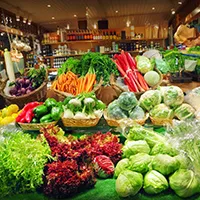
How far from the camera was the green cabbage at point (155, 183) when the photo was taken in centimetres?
117

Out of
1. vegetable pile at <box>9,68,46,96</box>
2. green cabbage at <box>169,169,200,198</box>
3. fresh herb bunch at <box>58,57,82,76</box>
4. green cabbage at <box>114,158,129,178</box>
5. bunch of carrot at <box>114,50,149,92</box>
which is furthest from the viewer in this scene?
fresh herb bunch at <box>58,57,82,76</box>

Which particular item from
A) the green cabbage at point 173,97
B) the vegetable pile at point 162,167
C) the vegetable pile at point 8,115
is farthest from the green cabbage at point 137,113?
the vegetable pile at point 8,115

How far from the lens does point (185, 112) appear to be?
1864 millimetres

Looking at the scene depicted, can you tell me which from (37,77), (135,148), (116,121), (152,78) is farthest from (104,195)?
(37,77)

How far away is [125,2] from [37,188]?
9.81 meters

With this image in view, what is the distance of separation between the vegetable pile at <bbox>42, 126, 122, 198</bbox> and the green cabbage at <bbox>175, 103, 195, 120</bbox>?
585 mm

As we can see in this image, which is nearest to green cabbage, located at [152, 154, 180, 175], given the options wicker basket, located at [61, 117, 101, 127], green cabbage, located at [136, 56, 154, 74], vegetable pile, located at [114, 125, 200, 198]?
vegetable pile, located at [114, 125, 200, 198]

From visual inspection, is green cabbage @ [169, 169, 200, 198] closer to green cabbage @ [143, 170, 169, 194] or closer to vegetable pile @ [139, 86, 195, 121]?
green cabbage @ [143, 170, 169, 194]

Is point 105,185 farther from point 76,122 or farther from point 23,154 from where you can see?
point 76,122

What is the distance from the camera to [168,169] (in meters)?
1.20

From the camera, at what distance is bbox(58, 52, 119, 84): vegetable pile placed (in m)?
2.71

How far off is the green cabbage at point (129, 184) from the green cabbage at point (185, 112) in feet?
2.66

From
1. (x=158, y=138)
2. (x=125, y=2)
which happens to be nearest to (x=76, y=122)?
(x=158, y=138)

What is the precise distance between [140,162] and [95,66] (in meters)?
1.68
